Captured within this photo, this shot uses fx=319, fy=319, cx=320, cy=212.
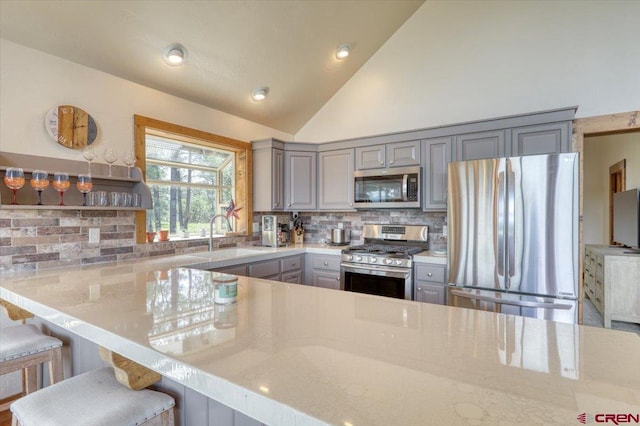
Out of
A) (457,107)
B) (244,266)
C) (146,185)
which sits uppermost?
(457,107)

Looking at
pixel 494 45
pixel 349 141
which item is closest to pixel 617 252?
pixel 494 45

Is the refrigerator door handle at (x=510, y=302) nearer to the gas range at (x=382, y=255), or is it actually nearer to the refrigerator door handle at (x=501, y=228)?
the refrigerator door handle at (x=501, y=228)

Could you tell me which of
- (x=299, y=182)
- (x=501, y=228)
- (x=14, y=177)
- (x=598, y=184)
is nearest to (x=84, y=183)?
(x=14, y=177)

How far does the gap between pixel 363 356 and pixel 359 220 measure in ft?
11.2

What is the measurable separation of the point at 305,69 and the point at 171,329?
3.27 m

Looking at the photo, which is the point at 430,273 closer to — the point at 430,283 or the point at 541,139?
the point at 430,283

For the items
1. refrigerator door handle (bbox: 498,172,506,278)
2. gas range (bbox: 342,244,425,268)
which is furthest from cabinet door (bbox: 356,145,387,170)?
refrigerator door handle (bbox: 498,172,506,278)

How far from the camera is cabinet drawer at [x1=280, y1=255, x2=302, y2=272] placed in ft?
11.6

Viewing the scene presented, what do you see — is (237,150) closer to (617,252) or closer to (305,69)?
(305,69)

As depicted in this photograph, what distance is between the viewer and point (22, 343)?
1644mm

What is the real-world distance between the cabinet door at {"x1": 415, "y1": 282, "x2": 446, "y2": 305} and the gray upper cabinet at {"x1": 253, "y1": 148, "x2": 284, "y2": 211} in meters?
1.92

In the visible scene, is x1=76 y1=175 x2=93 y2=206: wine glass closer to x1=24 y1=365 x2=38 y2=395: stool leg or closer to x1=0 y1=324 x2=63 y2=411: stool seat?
x1=0 y1=324 x2=63 y2=411: stool seat

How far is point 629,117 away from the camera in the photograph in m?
2.81

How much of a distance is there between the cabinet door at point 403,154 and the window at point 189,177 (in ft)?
5.69
